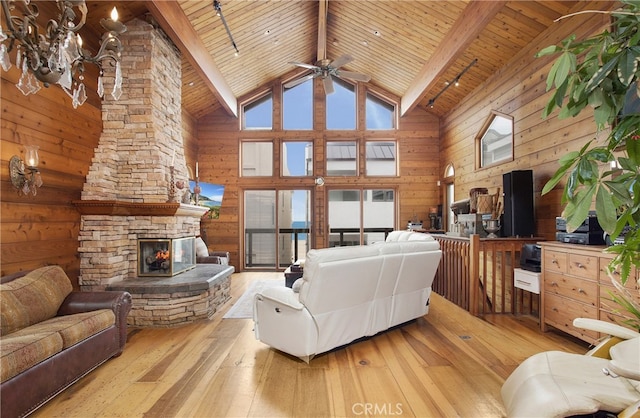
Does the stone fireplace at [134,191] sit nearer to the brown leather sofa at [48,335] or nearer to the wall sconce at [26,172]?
the wall sconce at [26,172]

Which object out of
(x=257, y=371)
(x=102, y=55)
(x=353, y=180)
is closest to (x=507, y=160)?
(x=353, y=180)

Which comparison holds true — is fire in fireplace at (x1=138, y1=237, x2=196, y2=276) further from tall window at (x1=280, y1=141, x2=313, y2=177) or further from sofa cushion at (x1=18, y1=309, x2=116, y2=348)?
tall window at (x1=280, y1=141, x2=313, y2=177)

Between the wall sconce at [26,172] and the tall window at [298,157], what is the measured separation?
536cm

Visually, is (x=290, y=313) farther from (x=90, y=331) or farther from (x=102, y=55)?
(x=102, y=55)

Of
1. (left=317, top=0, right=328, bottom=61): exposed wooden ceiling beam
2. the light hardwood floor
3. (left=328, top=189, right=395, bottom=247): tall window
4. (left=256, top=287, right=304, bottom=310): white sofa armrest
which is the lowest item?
the light hardwood floor

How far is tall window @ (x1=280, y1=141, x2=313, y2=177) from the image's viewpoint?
802 centimetres

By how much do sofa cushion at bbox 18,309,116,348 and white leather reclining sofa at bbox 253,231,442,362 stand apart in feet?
4.20

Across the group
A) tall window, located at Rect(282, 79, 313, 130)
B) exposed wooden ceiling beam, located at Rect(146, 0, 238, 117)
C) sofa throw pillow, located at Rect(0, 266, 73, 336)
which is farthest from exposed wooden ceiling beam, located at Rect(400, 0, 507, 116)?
sofa throw pillow, located at Rect(0, 266, 73, 336)

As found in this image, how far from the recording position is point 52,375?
2160mm

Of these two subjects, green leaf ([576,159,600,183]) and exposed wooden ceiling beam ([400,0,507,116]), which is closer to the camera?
green leaf ([576,159,600,183])

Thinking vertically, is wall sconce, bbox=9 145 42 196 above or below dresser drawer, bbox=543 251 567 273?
above

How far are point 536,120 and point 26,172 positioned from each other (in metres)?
5.80

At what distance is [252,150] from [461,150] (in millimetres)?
4840

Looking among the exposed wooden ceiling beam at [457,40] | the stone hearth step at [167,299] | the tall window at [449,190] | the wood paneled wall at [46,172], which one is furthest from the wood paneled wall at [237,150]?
the exposed wooden ceiling beam at [457,40]
